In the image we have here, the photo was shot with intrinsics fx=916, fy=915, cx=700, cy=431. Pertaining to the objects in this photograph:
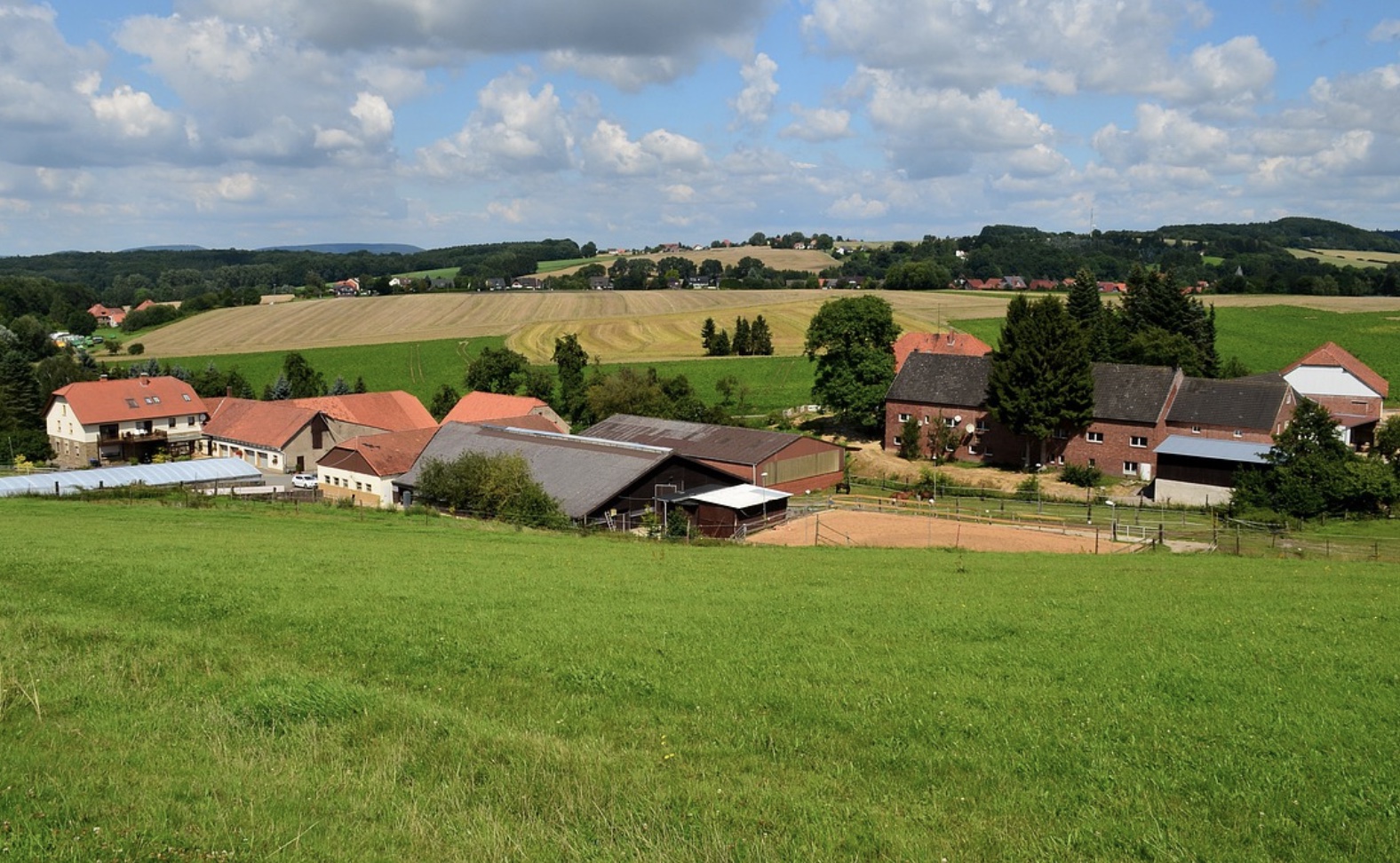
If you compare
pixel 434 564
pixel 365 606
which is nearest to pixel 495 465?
pixel 434 564

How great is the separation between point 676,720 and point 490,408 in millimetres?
58380

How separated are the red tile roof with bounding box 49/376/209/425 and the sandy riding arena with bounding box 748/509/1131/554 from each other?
171ft

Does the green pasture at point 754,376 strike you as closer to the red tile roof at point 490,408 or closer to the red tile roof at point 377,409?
the red tile roof at point 490,408

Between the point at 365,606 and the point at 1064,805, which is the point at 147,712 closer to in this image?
the point at 365,606

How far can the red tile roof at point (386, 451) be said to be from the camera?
5114cm

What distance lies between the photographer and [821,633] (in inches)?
578

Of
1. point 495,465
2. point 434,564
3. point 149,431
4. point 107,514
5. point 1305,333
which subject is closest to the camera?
point 434,564

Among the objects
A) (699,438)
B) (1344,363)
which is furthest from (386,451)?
(1344,363)

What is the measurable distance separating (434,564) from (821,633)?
433 inches

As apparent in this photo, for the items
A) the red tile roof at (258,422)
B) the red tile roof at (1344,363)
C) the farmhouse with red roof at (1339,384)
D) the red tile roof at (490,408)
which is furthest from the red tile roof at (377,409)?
the red tile roof at (1344,363)

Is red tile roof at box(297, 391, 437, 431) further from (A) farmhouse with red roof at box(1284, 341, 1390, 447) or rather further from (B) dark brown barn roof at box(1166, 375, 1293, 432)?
(A) farmhouse with red roof at box(1284, 341, 1390, 447)

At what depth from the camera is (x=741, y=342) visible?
343ft

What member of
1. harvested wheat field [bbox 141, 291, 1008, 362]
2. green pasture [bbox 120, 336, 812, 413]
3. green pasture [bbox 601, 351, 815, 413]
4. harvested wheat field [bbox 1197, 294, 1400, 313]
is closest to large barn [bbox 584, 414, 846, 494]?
green pasture [bbox 601, 351, 815, 413]

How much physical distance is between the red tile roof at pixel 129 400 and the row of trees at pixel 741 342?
174 feet
